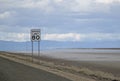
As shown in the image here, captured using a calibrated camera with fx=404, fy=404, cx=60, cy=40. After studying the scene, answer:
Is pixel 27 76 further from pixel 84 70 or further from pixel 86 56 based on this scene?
pixel 86 56

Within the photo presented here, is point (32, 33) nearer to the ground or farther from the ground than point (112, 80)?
farther from the ground

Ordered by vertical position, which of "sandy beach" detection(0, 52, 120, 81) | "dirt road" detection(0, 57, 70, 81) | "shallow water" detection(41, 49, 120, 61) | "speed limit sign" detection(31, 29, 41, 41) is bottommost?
"shallow water" detection(41, 49, 120, 61)

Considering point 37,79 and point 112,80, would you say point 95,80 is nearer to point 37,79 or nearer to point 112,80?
point 112,80

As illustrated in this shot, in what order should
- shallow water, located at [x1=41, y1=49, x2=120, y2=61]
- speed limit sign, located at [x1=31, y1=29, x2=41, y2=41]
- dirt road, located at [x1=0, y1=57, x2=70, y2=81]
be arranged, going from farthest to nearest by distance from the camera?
1. shallow water, located at [x1=41, y1=49, x2=120, y2=61]
2. speed limit sign, located at [x1=31, y1=29, x2=41, y2=41]
3. dirt road, located at [x1=0, y1=57, x2=70, y2=81]

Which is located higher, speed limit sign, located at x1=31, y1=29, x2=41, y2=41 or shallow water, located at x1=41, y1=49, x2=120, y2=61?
speed limit sign, located at x1=31, y1=29, x2=41, y2=41

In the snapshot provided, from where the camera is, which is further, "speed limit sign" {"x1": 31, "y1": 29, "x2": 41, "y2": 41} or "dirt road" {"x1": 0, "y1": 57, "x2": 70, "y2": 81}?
"speed limit sign" {"x1": 31, "y1": 29, "x2": 41, "y2": 41}

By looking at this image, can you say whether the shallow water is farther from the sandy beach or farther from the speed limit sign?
the speed limit sign

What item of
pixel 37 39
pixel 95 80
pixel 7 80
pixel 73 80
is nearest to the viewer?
pixel 7 80

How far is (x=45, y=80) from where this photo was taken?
835 inches

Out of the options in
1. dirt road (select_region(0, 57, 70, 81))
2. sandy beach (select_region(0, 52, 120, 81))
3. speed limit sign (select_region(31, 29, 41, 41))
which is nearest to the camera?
dirt road (select_region(0, 57, 70, 81))

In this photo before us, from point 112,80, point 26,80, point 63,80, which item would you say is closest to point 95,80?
point 112,80

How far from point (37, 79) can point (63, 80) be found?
1396mm

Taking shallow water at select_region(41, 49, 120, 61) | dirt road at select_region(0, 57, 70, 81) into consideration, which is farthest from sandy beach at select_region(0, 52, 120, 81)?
shallow water at select_region(41, 49, 120, 61)

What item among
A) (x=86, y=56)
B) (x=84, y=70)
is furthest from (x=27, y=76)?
(x=86, y=56)
